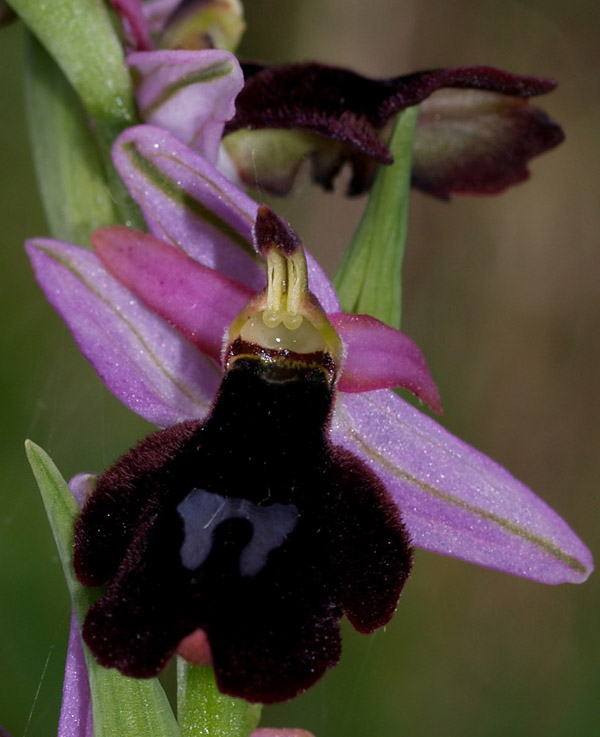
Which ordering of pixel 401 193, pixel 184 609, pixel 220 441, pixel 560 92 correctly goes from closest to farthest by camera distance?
1. pixel 184 609
2. pixel 220 441
3. pixel 401 193
4. pixel 560 92

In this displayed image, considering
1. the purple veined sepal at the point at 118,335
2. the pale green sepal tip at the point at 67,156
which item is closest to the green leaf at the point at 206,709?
the purple veined sepal at the point at 118,335

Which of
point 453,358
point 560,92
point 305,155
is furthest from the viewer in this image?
point 560,92

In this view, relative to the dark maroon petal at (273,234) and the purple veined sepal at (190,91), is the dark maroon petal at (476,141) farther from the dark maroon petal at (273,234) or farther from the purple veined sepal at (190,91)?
the dark maroon petal at (273,234)

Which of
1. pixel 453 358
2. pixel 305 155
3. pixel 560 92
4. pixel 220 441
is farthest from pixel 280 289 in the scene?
pixel 560 92

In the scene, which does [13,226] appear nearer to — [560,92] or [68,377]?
[68,377]

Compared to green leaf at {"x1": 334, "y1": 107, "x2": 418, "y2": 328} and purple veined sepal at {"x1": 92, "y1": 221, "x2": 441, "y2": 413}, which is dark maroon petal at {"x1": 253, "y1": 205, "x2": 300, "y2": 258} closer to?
purple veined sepal at {"x1": 92, "y1": 221, "x2": 441, "y2": 413}

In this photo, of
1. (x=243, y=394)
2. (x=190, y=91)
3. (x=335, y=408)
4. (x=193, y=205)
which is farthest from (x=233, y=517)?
(x=190, y=91)

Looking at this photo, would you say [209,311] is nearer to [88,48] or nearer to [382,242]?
[382,242]
